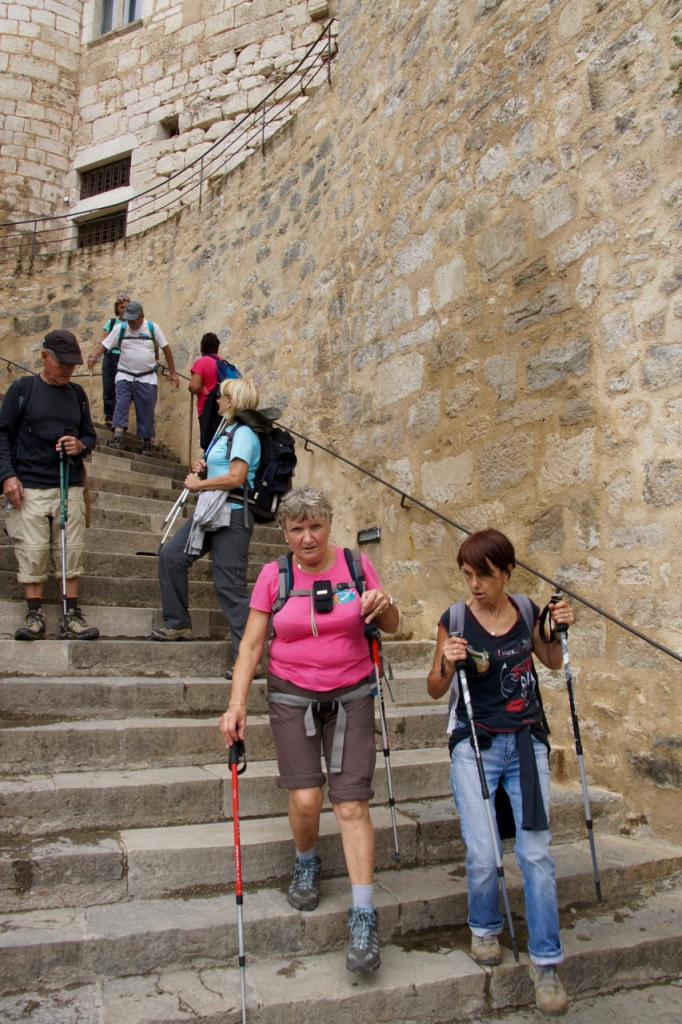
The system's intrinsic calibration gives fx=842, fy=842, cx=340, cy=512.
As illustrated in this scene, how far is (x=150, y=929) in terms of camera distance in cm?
265

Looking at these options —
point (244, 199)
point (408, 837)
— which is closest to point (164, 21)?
point (244, 199)

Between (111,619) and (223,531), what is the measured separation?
2.97ft

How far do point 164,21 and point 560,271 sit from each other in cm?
1245

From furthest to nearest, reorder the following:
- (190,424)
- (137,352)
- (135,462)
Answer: (190,424)
(137,352)
(135,462)

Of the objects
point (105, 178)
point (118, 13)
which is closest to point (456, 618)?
point (105, 178)

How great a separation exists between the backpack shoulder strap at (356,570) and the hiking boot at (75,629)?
6.16 ft

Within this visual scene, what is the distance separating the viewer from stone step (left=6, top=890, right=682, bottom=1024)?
7.96 ft

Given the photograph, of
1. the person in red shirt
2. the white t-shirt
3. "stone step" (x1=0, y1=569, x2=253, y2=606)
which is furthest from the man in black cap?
the white t-shirt

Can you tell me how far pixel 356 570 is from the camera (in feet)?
9.98

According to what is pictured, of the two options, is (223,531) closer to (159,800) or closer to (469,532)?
(469,532)

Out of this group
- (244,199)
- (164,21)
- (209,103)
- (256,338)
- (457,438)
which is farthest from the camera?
(164,21)

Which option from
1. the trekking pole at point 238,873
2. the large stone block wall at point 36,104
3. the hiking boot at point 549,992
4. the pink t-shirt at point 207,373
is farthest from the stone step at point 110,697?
the large stone block wall at point 36,104

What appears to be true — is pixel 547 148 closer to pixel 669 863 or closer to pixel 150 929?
pixel 669 863

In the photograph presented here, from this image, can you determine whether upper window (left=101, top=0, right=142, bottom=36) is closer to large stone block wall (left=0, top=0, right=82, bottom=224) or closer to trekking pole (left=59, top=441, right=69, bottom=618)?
large stone block wall (left=0, top=0, right=82, bottom=224)
